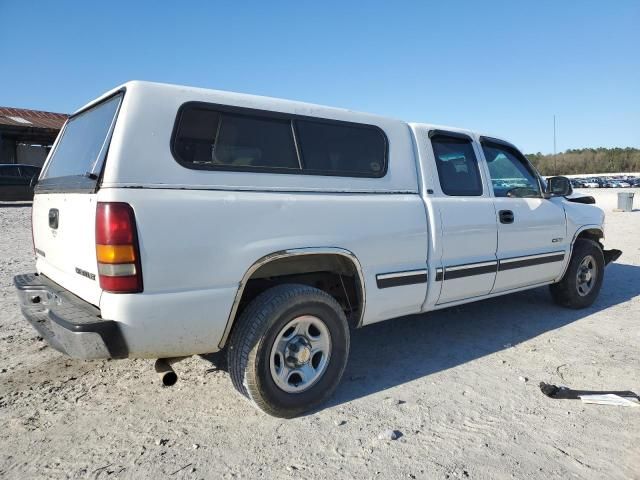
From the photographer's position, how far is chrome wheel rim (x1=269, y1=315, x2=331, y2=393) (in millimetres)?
2711

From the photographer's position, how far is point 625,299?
17.8 feet

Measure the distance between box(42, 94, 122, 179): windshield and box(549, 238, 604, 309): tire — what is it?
184 inches

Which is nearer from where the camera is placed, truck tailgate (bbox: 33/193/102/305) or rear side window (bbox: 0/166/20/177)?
truck tailgate (bbox: 33/193/102/305)

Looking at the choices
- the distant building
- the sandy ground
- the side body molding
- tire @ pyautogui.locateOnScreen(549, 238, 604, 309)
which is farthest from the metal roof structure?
tire @ pyautogui.locateOnScreen(549, 238, 604, 309)

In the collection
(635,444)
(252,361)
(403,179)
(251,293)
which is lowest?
(635,444)

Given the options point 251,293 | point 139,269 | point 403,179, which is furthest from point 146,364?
point 403,179

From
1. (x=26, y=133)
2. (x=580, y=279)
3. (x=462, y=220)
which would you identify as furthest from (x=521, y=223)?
(x=26, y=133)

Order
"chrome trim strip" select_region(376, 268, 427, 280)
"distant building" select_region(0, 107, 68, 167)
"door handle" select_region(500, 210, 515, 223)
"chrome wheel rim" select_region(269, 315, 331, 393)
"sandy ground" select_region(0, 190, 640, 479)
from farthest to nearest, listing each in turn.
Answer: "distant building" select_region(0, 107, 68, 167) → "door handle" select_region(500, 210, 515, 223) → "chrome trim strip" select_region(376, 268, 427, 280) → "chrome wheel rim" select_region(269, 315, 331, 393) → "sandy ground" select_region(0, 190, 640, 479)

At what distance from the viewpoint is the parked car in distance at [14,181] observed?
15203 millimetres

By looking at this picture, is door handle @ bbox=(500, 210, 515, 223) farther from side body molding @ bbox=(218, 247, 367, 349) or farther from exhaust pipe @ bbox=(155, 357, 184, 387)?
exhaust pipe @ bbox=(155, 357, 184, 387)

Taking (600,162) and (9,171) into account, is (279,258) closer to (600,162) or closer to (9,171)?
(9,171)

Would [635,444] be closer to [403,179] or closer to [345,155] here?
[403,179]

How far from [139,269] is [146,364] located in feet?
5.30

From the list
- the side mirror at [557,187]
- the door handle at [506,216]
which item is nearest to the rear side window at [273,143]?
the door handle at [506,216]
